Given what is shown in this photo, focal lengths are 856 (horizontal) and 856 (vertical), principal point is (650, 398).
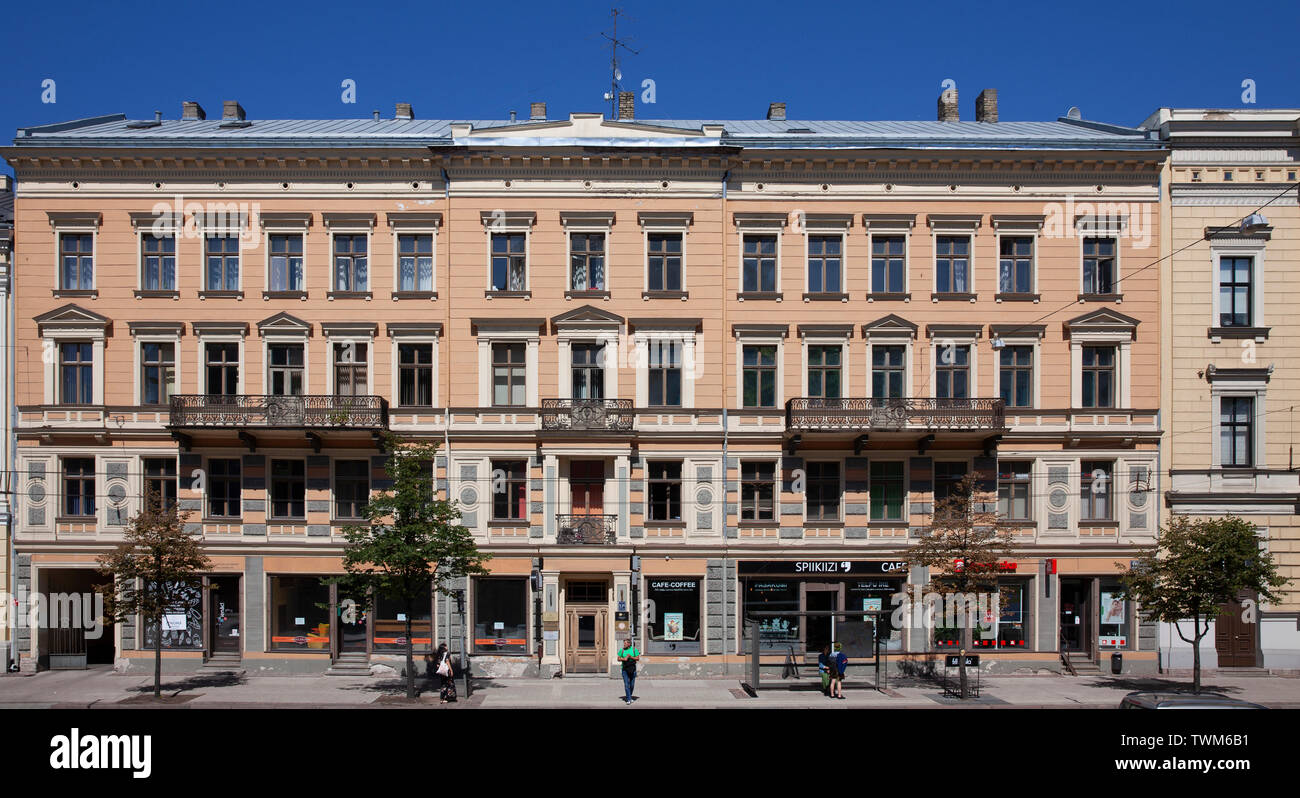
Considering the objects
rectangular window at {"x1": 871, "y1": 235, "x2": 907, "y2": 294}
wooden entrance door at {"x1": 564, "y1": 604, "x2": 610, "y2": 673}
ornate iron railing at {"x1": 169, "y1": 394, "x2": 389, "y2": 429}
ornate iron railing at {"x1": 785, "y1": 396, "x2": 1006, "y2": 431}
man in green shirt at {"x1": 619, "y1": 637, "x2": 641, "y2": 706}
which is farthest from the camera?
rectangular window at {"x1": 871, "y1": 235, "x2": 907, "y2": 294}

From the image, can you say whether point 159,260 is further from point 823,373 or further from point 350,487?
point 823,373

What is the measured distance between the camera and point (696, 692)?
24.5 meters

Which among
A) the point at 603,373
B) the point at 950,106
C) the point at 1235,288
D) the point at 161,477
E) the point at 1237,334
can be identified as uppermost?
the point at 950,106

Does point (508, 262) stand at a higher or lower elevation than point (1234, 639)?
higher

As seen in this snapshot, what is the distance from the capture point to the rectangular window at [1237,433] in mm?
27406

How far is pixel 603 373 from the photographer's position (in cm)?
2708

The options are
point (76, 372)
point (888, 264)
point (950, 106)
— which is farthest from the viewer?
point (950, 106)

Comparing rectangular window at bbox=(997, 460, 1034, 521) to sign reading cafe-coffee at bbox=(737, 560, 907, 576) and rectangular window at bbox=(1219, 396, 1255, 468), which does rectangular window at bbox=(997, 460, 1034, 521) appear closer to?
sign reading cafe-coffee at bbox=(737, 560, 907, 576)

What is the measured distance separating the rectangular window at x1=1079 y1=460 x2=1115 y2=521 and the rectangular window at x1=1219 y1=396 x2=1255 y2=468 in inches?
144

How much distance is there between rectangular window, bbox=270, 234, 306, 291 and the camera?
89.6 ft

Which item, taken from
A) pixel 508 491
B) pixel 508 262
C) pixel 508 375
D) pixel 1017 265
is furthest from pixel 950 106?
pixel 508 491

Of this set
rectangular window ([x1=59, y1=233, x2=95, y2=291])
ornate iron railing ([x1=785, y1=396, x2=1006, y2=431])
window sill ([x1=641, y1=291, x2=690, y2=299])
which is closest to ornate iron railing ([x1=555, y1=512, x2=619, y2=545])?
ornate iron railing ([x1=785, y1=396, x2=1006, y2=431])

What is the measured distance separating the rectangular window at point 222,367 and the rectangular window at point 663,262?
1332 centimetres

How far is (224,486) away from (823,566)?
19039 millimetres
